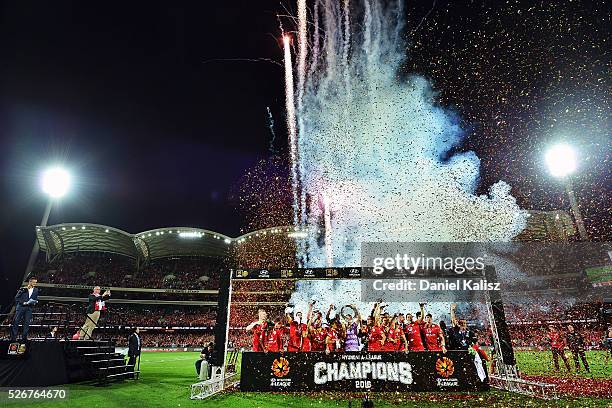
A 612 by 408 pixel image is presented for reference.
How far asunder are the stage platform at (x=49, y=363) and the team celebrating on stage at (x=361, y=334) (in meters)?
5.81

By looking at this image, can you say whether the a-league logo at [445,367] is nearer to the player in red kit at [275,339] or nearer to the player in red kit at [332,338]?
the player in red kit at [332,338]

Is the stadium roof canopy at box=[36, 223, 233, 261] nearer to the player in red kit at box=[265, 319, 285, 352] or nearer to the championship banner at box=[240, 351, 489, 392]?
the player in red kit at box=[265, 319, 285, 352]

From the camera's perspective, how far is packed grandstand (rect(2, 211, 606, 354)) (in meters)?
44.3

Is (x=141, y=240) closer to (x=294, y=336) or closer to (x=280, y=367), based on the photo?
(x=294, y=336)

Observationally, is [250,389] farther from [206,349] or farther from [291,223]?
[291,223]

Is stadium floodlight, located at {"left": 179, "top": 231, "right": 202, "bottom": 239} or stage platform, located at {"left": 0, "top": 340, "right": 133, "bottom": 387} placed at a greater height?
stadium floodlight, located at {"left": 179, "top": 231, "right": 202, "bottom": 239}

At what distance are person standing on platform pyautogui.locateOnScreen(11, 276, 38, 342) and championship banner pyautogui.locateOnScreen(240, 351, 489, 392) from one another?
23.7ft

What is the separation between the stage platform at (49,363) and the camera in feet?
37.3

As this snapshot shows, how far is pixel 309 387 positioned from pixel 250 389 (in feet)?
5.93

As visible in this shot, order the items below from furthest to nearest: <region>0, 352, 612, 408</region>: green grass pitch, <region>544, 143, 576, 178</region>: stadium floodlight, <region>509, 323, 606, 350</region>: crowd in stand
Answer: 1. <region>509, 323, 606, 350</region>: crowd in stand
2. <region>544, 143, 576, 178</region>: stadium floodlight
3. <region>0, 352, 612, 408</region>: green grass pitch

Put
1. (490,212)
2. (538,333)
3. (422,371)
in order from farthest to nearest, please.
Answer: (538,333), (490,212), (422,371)

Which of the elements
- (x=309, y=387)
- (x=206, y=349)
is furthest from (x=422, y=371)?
(x=206, y=349)

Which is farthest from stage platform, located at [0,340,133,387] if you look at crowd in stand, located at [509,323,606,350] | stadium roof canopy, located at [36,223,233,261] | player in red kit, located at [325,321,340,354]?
stadium roof canopy, located at [36,223,233,261]

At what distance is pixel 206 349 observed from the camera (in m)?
15.5
